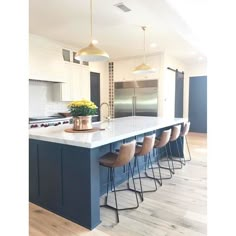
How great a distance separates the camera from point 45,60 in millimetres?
4863

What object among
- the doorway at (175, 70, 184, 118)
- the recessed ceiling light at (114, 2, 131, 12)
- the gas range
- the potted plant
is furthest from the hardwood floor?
the doorway at (175, 70, 184, 118)

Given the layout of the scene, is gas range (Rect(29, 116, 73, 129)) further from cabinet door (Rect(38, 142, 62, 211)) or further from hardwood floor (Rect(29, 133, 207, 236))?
hardwood floor (Rect(29, 133, 207, 236))

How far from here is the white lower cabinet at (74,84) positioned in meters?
5.43

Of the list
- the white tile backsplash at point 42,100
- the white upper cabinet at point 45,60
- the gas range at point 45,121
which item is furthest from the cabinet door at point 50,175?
the white tile backsplash at point 42,100

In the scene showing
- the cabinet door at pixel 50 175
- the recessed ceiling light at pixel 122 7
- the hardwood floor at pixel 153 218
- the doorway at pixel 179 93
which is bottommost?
the hardwood floor at pixel 153 218

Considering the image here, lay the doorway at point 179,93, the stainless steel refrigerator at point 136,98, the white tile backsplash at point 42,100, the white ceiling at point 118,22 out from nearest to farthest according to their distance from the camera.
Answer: the white ceiling at point 118,22
the white tile backsplash at point 42,100
the stainless steel refrigerator at point 136,98
the doorway at point 179,93

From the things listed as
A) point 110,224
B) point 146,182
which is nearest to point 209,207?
point 110,224

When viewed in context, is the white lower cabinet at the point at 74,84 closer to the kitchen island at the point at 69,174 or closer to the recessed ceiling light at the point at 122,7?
the recessed ceiling light at the point at 122,7

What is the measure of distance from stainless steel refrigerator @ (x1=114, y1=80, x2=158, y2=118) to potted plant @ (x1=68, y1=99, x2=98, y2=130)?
14.0 ft

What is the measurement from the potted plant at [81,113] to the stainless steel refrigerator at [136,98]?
426 centimetres

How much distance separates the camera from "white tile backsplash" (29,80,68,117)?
16.7ft

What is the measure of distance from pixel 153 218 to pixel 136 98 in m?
5.02

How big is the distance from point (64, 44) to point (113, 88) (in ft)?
8.58
